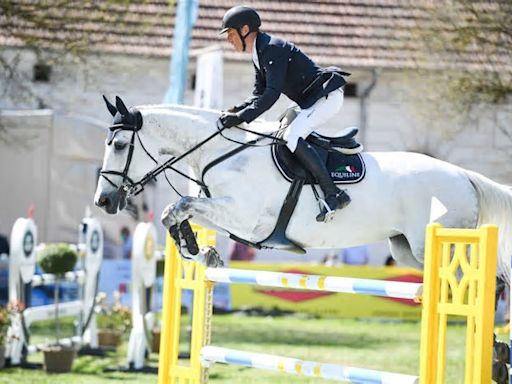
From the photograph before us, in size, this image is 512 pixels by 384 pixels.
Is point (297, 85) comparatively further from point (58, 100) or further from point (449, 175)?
point (58, 100)

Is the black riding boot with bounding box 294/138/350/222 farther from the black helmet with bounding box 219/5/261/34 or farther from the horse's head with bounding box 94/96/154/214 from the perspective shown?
the horse's head with bounding box 94/96/154/214

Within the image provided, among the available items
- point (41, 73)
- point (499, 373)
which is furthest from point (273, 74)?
point (41, 73)

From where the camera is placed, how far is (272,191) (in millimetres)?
7266

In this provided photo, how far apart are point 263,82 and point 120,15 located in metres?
8.84

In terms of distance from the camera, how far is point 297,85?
7.36 m

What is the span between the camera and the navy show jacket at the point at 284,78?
7090 millimetres

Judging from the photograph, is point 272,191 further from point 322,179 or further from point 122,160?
point 122,160

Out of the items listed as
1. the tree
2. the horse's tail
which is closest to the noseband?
the horse's tail

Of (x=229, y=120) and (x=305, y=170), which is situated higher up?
(x=229, y=120)

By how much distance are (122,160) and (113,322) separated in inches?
233

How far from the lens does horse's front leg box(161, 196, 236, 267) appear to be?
23.0 feet

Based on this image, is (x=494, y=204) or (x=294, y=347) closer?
(x=494, y=204)

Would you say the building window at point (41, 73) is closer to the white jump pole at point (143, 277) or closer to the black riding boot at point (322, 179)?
the white jump pole at point (143, 277)

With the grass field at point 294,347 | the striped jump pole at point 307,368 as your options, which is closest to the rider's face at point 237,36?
the striped jump pole at point 307,368
